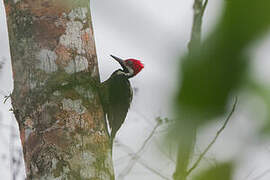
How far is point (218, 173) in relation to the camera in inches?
18.6

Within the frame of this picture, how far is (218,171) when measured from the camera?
0.47 m

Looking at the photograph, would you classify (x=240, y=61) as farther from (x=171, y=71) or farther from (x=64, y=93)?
(x=64, y=93)

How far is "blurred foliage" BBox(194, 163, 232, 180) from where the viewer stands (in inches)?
18.3

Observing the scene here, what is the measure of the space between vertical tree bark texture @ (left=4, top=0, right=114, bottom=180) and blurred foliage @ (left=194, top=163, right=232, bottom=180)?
5.70 ft

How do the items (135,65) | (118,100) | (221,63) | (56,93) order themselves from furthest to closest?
(135,65) < (118,100) < (56,93) < (221,63)

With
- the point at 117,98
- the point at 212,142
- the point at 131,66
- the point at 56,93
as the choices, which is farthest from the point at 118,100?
the point at 212,142

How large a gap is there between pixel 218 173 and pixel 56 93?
1975 mm

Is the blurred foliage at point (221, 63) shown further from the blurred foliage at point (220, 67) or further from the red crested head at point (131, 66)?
the red crested head at point (131, 66)

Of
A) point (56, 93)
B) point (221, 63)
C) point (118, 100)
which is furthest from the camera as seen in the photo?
point (118, 100)

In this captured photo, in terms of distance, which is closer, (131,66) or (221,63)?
(221,63)

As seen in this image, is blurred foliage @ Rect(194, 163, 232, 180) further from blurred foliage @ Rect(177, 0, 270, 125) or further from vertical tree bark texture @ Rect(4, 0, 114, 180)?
vertical tree bark texture @ Rect(4, 0, 114, 180)

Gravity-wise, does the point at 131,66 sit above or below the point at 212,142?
below

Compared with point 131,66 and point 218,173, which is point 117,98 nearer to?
point 131,66

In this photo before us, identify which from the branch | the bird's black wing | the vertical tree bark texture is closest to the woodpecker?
the bird's black wing
